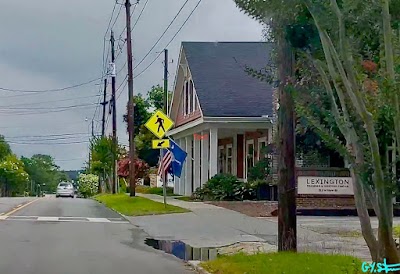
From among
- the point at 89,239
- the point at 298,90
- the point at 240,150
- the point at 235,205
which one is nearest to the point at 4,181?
the point at 240,150

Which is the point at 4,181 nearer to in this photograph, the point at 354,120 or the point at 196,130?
the point at 196,130

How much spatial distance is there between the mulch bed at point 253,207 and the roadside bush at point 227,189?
0.96 m

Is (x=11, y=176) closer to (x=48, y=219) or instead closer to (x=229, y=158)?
(x=229, y=158)

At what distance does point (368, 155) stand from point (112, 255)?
7232mm

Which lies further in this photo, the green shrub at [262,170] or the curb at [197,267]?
the green shrub at [262,170]

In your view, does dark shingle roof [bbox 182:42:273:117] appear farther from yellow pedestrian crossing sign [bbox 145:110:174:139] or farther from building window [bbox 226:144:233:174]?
yellow pedestrian crossing sign [bbox 145:110:174:139]

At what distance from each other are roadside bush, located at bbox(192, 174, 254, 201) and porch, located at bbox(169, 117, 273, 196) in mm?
1049

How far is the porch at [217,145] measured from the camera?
32.8 metres

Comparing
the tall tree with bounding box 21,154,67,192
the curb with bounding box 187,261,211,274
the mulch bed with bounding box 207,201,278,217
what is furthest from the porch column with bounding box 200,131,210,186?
the tall tree with bounding box 21,154,67,192

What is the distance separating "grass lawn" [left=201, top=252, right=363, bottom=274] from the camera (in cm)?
1006

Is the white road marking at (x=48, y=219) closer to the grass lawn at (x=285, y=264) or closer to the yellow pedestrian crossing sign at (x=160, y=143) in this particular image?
the yellow pedestrian crossing sign at (x=160, y=143)

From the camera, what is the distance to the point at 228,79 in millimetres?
35188

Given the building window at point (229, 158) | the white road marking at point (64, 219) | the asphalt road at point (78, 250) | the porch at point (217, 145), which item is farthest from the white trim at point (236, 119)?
the asphalt road at point (78, 250)

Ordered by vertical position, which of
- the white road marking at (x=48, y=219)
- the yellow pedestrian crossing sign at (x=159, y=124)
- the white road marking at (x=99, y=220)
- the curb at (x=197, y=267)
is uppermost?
the yellow pedestrian crossing sign at (x=159, y=124)
